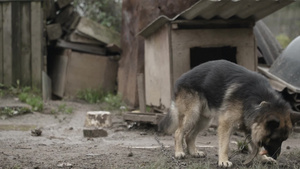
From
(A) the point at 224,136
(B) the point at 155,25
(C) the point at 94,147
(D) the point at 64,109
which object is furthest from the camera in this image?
(D) the point at 64,109

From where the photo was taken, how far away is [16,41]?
36.9 feet

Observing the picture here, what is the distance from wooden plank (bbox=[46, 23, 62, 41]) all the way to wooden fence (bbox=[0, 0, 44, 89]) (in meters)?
0.68

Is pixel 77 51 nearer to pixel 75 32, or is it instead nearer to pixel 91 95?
pixel 75 32

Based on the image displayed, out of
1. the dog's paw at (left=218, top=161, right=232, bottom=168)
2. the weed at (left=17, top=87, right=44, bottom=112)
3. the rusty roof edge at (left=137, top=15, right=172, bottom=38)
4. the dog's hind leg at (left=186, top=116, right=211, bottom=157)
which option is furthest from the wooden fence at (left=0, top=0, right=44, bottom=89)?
the dog's paw at (left=218, top=161, right=232, bottom=168)

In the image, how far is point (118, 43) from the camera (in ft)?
42.4

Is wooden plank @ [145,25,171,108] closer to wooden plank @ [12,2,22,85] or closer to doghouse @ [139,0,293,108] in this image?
doghouse @ [139,0,293,108]

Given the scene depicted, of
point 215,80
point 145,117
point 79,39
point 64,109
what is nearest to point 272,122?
point 215,80

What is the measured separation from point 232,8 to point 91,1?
365 inches

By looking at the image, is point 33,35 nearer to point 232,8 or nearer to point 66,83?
point 66,83

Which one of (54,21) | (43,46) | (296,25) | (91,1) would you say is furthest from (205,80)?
(296,25)

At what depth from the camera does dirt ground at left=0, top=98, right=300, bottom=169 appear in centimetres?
476

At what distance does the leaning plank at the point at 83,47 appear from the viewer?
1224 centimetres

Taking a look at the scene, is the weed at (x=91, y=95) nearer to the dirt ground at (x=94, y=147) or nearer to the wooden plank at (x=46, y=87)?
the wooden plank at (x=46, y=87)

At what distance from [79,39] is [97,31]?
0.58 m
